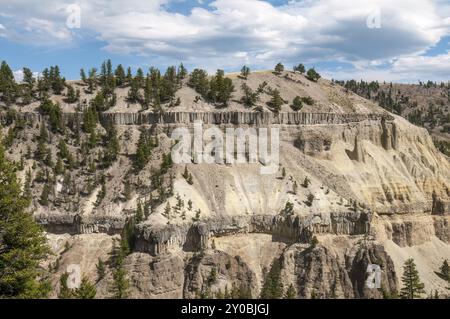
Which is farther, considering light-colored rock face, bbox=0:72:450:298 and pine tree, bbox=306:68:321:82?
pine tree, bbox=306:68:321:82

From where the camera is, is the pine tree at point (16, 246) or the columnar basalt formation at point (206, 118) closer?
the pine tree at point (16, 246)

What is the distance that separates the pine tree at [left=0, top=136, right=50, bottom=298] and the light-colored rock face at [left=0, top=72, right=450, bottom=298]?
1284 inches

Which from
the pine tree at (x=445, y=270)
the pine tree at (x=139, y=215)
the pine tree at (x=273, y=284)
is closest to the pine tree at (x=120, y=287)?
the pine tree at (x=139, y=215)

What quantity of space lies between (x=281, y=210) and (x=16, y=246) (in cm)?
4750

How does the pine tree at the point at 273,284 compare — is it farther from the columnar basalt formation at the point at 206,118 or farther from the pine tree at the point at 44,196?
the pine tree at the point at 44,196

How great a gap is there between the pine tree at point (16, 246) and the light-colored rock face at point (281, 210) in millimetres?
32611

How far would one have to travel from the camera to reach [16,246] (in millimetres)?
30250

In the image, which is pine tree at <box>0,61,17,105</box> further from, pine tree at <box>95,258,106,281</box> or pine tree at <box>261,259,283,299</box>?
pine tree at <box>261,259,283,299</box>

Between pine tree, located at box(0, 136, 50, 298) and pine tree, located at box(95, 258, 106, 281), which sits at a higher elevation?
pine tree, located at box(0, 136, 50, 298)

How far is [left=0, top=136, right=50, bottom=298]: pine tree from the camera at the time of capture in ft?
95.1

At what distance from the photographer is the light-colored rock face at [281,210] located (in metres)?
65.7

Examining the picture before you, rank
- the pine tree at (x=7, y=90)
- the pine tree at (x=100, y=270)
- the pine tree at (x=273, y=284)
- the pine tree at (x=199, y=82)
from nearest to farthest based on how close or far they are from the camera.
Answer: the pine tree at (x=273, y=284)
the pine tree at (x=100, y=270)
the pine tree at (x=7, y=90)
the pine tree at (x=199, y=82)

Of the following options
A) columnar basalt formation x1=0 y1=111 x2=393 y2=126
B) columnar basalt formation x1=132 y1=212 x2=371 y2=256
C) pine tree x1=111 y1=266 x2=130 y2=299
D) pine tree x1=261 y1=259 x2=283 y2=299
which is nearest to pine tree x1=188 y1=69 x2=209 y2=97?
columnar basalt formation x1=0 y1=111 x2=393 y2=126
